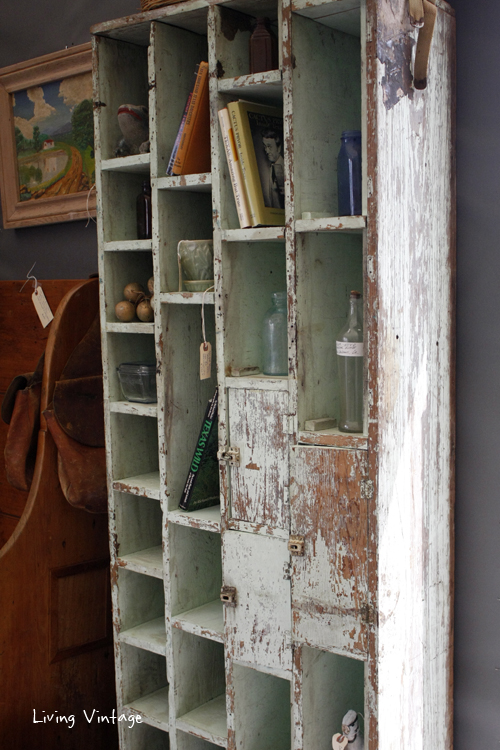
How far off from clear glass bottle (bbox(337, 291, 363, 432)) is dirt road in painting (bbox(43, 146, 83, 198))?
153 centimetres

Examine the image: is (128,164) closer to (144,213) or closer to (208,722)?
(144,213)

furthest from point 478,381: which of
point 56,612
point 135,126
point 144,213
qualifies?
point 56,612

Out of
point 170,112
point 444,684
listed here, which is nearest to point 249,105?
point 170,112

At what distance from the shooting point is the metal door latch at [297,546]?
1615mm

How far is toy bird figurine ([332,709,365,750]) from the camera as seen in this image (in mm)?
1665

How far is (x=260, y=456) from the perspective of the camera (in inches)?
67.0

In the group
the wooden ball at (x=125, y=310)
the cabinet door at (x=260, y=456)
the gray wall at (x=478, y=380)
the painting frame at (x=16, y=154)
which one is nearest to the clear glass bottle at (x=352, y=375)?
the cabinet door at (x=260, y=456)

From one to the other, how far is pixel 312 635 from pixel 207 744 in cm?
66

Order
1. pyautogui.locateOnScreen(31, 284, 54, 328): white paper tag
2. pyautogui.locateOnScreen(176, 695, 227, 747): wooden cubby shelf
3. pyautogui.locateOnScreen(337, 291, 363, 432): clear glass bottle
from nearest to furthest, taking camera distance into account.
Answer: pyautogui.locateOnScreen(337, 291, 363, 432): clear glass bottle
pyautogui.locateOnScreen(176, 695, 227, 747): wooden cubby shelf
pyautogui.locateOnScreen(31, 284, 54, 328): white paper tag

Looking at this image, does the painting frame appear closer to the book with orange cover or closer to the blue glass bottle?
the book with orange cover

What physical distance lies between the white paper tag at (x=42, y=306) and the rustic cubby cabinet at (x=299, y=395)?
0.82m

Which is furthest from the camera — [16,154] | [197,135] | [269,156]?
[16,154]

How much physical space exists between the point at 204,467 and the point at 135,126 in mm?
928

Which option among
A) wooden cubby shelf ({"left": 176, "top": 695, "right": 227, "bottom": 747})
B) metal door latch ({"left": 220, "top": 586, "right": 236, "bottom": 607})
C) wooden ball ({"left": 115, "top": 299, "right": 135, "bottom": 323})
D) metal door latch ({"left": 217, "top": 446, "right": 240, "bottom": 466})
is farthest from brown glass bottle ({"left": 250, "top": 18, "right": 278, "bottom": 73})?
wooden cubby shelf ({"left": 176, "top": 695, "right": 227, "bottom": 747})
